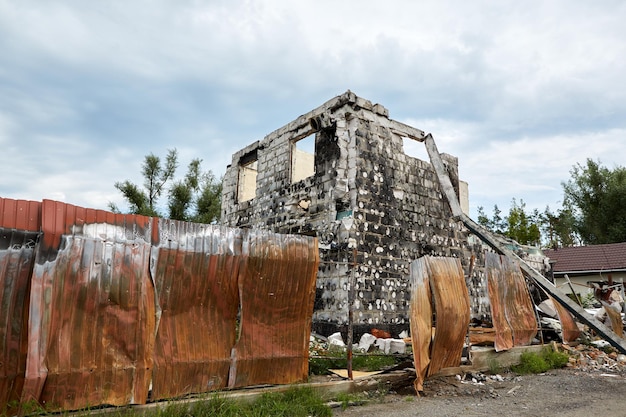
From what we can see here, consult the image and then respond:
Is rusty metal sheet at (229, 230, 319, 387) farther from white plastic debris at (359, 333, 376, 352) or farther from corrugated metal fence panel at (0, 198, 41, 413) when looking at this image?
white plastic debris at (359, 333, 376, 352)

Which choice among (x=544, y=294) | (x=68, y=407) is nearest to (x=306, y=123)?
(x=544, y=294)

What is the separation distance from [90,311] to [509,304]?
7.54m

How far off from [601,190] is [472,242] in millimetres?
25699

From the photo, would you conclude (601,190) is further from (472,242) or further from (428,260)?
(428,260)

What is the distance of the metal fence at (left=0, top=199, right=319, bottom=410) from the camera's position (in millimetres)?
3840

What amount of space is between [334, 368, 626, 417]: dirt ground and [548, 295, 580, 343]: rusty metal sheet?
170 centimetres

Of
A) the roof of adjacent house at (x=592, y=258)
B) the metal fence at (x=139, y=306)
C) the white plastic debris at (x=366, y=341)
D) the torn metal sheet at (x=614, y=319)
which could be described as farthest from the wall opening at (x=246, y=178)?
the roof of adjacent house at (x=592, y=258)

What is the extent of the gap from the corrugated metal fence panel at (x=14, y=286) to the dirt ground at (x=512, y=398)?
3.34m

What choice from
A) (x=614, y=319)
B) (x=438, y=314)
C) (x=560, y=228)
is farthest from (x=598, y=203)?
(x=438, y=314)

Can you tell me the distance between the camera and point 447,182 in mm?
11281

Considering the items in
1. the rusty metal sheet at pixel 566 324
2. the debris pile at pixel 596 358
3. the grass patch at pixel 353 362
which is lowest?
the debris pile at pixel 596 358

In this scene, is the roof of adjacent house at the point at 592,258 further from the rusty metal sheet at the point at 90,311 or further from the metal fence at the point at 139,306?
the rusty metal sheet at the point at 90,311

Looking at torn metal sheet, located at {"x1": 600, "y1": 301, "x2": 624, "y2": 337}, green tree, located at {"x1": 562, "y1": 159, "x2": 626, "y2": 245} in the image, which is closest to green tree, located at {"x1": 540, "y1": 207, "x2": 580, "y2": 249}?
green tree, located at {"x1": 562, "y1": 159, "x2": 626, "y2": 245}

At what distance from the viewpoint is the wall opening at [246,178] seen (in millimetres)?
13234
